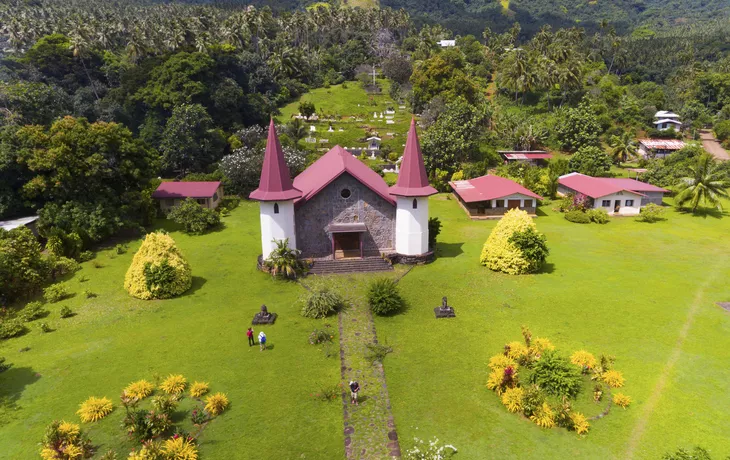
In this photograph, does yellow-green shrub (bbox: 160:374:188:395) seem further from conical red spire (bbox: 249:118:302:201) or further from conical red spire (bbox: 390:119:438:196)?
conical red spire (bbox: 390:119:438:196)

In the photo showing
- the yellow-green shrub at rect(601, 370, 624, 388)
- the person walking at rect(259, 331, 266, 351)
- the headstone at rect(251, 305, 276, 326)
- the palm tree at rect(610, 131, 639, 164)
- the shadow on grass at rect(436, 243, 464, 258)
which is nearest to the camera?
the yellow-green shrub at rect(601, 370, 624, 388)

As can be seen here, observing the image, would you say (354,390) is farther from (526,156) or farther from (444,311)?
(526,156)

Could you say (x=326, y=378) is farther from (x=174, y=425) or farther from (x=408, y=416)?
(x=174, y=425)

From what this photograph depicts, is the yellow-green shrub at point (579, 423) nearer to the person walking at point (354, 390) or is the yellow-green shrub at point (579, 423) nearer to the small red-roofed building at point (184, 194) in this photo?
the person walking at point (354, 390)

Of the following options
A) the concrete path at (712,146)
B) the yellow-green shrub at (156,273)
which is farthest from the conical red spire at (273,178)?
the concrete path at (712,146)

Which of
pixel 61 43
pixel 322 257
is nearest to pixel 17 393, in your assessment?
pixel 322 257

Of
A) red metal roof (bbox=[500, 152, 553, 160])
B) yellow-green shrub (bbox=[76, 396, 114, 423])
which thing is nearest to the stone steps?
yellow-green shrub (bbox=[76, 396, 114, 423])
